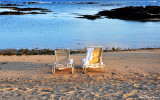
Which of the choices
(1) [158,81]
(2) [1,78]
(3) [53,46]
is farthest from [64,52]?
(3) [53,46]

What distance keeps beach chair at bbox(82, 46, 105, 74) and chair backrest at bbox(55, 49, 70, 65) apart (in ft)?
2.29

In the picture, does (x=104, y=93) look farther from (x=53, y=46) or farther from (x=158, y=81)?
(x=53, y=46)

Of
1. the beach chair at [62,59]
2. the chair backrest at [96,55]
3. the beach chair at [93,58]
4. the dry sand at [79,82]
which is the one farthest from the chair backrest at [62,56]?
the chair backrest at [96,55]

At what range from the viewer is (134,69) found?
8422 millimetres

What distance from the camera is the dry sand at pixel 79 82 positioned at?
18.1ft

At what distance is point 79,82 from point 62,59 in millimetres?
1534

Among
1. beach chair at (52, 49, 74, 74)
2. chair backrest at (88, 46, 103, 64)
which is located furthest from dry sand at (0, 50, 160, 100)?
chair backrest at (88, 46, 103, 64)

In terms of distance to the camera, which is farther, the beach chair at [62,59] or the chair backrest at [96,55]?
the chair backrest at [96,55]

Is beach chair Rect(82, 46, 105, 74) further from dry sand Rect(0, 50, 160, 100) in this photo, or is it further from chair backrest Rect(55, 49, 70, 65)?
chair backrest Rect(55, 49, 70, 65)

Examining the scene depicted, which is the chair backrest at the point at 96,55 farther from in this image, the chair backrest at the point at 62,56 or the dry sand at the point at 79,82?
the chair backrest at the point at 62,56

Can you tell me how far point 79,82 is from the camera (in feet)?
22.3

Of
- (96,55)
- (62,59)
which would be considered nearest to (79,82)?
(62,59)

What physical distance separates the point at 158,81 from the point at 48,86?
140 inches

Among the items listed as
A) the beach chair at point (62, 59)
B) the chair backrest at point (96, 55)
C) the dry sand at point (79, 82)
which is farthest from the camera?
the chair backrest at point (96, 55)
